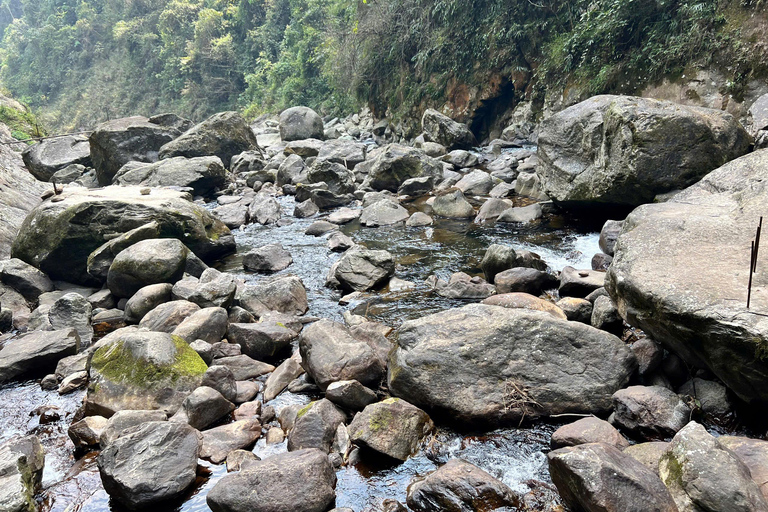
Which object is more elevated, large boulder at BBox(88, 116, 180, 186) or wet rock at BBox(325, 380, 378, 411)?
wet rock at BBox(325, 380, 378, 411)

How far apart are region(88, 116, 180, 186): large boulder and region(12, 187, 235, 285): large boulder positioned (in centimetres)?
702

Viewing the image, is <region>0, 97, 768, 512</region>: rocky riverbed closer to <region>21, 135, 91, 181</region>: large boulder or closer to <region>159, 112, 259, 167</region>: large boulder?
<region>159, 112, 259, 167</region>: large boulder

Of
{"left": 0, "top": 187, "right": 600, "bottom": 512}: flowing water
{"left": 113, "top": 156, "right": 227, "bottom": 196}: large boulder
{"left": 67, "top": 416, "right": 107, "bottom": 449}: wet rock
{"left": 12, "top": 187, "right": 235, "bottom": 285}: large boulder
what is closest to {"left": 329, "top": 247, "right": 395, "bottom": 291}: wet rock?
{"left": 0, "top": 187, "right": 600, "bottom": 512}: flowing water

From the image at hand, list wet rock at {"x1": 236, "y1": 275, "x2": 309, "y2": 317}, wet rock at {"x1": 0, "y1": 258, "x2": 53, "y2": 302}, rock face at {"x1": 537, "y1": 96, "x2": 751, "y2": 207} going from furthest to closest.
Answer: wet rock at {"x1": 0, "y1": 258, "x2": 53, "y2": 302} → rock face at {"x1": 537, "y1": 96, "x2": 751, "y2": 207} → wet rock at {"x1": 236, "y1": 275, "x2": 309, "y2": 317}

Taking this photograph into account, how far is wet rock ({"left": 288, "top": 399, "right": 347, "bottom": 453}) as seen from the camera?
3.51 meters

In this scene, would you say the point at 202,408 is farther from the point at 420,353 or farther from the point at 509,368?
the point at 509,368

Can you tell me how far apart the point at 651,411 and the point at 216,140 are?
14587 mm

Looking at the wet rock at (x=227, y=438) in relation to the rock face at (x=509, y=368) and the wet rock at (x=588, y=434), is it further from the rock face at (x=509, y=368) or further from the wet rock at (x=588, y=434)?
the wet rock at (x=588, y=434)

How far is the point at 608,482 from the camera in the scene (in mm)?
2559

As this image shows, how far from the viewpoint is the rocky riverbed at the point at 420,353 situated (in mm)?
3027

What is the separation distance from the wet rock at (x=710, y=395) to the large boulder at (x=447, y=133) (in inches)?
→ 496

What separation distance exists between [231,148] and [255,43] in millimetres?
22550

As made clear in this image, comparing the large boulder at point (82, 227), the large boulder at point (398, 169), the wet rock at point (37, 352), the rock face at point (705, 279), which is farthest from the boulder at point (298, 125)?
the rock face at point (705, 279)

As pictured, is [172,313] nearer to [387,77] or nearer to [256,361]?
[256,361]
